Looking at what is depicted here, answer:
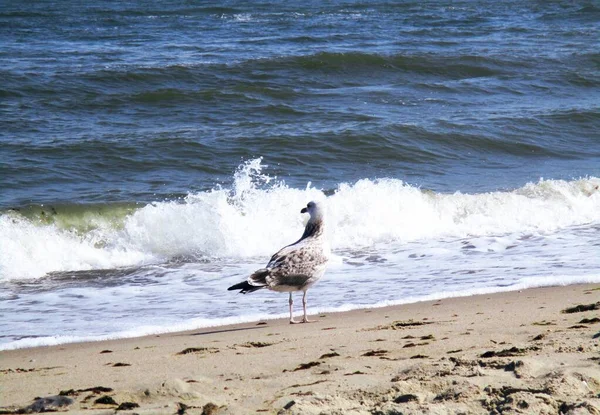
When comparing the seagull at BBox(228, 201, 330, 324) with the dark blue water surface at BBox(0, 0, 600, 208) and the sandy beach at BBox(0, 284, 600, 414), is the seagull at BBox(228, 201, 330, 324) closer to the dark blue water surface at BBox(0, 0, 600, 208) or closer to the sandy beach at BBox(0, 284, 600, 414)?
the sandy beach at BBox(0, 284, 600, 414)

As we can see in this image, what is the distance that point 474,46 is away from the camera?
22.3 meters

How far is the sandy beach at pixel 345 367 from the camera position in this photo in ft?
12.8

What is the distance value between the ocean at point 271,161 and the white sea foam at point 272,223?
0.03 meters

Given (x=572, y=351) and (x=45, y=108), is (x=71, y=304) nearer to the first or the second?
(x=572, y=351)

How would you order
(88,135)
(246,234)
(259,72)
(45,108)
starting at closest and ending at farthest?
(246,234) < (88,135) < (45,108) < (259,72)

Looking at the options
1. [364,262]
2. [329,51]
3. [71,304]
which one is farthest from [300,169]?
[329,51]

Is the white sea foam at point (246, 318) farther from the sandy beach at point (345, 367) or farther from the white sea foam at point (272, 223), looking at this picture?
the white sea foam at point (272, 223)

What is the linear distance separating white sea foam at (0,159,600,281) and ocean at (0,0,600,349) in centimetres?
3

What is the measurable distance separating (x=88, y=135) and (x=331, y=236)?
5.66 meters

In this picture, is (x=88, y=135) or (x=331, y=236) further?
(x=88, y=135)

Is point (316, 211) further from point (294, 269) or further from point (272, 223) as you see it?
point (272, 223)

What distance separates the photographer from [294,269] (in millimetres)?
6453

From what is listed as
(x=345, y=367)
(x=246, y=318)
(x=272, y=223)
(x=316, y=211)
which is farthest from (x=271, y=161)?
(x=345, y=367)

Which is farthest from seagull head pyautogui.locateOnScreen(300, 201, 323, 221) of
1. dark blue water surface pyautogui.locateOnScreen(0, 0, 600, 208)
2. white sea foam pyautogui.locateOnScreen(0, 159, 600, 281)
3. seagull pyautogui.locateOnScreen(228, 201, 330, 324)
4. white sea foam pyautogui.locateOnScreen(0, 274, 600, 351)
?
dark blue water surface pyautogui.locateOnScreen(0, 0, 600, 208)
